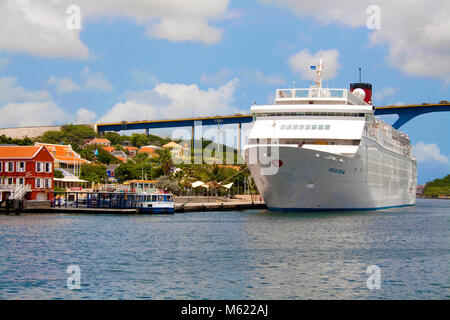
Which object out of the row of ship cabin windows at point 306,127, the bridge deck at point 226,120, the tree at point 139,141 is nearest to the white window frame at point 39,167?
the row of ship cabin windows at point 306,127

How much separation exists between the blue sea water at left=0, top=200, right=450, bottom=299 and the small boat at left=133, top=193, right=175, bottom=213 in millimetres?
15578

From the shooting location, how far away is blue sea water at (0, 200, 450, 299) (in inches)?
803

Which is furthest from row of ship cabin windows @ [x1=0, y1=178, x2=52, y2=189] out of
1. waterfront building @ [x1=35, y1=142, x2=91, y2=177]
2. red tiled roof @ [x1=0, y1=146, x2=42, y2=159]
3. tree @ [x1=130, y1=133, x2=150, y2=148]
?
tree @ [x1=130, y1=133, x2=150, y2=148]

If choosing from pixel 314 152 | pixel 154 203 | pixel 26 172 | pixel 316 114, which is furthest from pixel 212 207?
pixel 314 152

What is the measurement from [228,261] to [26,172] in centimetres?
4066

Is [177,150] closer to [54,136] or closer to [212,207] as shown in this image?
[54,136]

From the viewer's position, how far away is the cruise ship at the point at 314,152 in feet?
151

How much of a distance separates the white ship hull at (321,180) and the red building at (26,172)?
929 inches

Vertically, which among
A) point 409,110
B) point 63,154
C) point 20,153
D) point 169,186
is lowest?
point 169,186

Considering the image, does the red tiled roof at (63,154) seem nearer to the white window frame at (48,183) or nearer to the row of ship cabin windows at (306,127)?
the white window frame at (48,183)

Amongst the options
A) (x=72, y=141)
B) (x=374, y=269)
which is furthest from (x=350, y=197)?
(x=72, y=141)

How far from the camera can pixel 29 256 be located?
89.5 feet

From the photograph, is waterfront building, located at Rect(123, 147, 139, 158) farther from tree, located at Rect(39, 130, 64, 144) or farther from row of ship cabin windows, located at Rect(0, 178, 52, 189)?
row of ship cabin windows, located at Rect(0, 178, 52, 189)

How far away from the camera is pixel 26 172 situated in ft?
201
